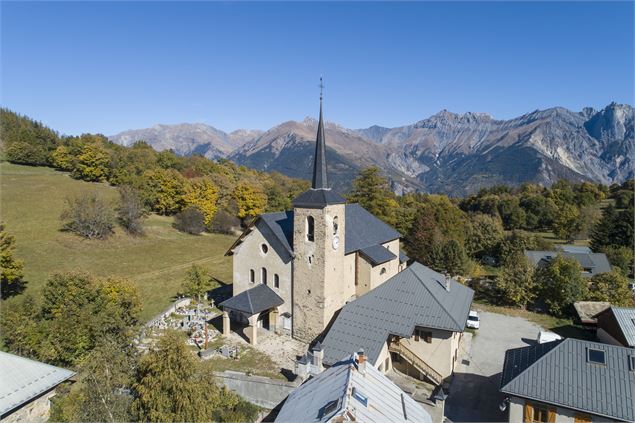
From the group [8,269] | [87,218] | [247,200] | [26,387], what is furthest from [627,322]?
[247,200]

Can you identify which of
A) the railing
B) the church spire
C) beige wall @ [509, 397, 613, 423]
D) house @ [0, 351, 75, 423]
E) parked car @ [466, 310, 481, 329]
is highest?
the church spire

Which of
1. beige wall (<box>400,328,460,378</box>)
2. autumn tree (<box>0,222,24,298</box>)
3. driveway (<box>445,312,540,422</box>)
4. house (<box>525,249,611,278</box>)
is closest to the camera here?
driveway (<box>445,312,540,422</box>)

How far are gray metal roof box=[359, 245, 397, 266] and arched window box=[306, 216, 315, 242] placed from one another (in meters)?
6.02

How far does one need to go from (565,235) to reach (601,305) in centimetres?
4964

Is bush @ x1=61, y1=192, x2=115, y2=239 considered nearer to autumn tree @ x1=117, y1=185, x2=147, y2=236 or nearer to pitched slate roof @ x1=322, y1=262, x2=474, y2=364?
autumn tree @ x1=117, y1=185, x2=147, y2=236

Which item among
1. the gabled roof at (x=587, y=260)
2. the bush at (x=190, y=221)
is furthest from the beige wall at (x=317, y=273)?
the bush at (x=190, y=221)

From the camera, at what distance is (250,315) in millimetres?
26625

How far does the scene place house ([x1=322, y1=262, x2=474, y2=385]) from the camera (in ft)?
73.6

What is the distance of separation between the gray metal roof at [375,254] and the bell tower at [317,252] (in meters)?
3.51

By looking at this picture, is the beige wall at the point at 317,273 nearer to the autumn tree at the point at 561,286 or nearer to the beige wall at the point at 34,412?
the beige wall at the point at 34,412

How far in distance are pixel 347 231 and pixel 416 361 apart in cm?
1183

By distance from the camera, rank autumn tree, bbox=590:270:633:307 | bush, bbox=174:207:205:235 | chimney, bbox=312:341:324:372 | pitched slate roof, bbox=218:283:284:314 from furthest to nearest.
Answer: bush, bbox=174:207:205:235, autumn tree, bbox=590:270:633:307, pitched slate roof, bbox=218:283:284:314, chimney, bbox=312:341:324:372

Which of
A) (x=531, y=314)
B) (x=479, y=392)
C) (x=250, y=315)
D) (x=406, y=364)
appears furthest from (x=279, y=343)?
(x=531, y=314)

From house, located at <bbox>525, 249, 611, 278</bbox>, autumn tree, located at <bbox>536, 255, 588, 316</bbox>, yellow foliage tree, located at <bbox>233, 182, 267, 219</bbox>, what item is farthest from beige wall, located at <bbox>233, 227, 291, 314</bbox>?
yellow foliage tree, located at <bbox>233, 182, 267, 219</bbox>
